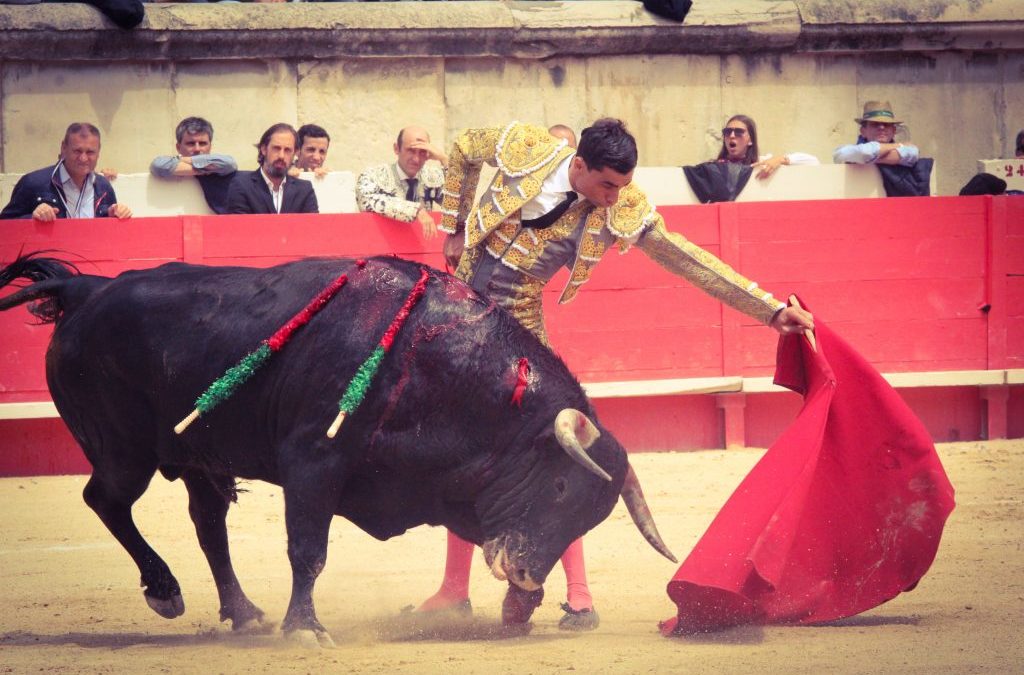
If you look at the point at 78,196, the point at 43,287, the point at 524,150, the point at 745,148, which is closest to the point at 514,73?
the point at 745,148

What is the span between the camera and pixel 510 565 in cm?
369

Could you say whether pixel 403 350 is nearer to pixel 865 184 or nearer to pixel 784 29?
pixel 865 184

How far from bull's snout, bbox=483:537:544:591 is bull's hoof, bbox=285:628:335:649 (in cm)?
43

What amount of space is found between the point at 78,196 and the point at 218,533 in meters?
2.86

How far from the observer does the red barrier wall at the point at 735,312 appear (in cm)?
661

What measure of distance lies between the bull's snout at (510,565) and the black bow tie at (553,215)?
2.64 feet

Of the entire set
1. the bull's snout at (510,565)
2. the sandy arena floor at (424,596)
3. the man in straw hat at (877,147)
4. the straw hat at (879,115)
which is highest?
the straw hat at (879,115)

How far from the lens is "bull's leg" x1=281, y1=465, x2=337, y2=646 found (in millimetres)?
3637

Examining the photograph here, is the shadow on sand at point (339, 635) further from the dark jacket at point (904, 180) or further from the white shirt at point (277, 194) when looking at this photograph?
the dark jacket at point (904, 180)

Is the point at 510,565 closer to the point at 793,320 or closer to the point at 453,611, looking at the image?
the point at 453,611

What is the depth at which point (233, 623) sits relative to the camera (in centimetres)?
408

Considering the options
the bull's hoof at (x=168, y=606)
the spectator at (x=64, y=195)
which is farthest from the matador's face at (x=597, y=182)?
the spectator at (x=64, y=195)

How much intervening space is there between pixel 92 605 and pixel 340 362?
130 cm

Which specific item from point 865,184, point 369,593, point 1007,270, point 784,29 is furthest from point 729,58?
point 369,593
